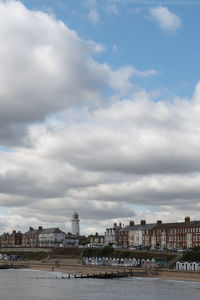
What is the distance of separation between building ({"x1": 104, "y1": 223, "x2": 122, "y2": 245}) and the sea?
82123 millimetres

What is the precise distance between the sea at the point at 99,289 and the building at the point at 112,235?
269 ft

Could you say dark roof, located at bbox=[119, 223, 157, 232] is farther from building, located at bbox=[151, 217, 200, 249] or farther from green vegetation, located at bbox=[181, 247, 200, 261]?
green vegetation, located at bbox=[181, 247, 200, 261]

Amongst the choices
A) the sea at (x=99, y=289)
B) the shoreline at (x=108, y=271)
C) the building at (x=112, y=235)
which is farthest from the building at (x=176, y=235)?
the sea at (x=99, y=289)

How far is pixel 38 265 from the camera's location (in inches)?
5468

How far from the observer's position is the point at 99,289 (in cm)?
7700

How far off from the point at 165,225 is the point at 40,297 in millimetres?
89136

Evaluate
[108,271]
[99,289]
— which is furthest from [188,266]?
[99,289]

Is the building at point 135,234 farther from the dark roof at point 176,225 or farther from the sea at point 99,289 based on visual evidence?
the sea at point 99,289

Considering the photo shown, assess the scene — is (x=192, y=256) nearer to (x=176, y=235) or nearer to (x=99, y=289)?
(x=99, y=289)

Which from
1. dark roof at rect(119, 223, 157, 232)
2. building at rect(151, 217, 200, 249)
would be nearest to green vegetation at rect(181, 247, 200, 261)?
building at rect(151, 217, 200, 249)

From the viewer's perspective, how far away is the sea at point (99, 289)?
68500mm

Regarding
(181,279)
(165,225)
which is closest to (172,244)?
(165,225)

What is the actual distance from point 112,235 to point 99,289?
4019 inches

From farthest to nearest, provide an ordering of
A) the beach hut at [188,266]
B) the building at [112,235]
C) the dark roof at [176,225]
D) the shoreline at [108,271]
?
the building at [112,235]
the dark roof at [176,225]
the beach hut at [188,266]
the shoreline at [108,271]
